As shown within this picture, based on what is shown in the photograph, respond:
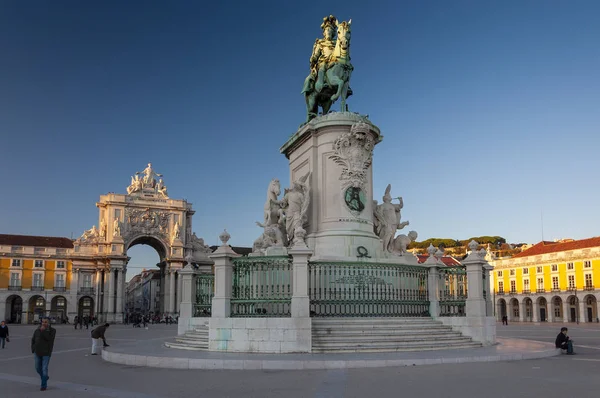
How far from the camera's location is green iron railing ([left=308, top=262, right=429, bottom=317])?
15.0 m

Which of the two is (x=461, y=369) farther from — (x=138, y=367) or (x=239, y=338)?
(x=138, y=367)

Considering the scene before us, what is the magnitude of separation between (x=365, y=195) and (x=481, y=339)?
5.25 meters

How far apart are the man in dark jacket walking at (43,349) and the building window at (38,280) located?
3076 inches

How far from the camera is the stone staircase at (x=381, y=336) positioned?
1359cm

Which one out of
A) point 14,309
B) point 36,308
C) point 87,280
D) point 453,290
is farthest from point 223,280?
point 14,309

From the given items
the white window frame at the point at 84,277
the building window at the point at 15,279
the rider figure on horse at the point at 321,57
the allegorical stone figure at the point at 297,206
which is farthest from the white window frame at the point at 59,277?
the allegorical stone figure at the point at 297,206

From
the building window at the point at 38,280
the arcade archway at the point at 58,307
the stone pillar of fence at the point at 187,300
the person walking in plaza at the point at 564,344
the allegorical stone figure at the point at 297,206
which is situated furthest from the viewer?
the arcade archway at the point at 58,307

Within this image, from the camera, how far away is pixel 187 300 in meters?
18.0

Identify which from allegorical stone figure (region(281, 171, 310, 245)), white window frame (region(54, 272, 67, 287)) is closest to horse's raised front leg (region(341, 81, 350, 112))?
allegorical stone figure (region(281, 171, 310, 245))

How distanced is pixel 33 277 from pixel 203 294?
72.2 m

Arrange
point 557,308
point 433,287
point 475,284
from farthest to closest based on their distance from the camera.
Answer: point 557,308, point 433,287, point 475,284

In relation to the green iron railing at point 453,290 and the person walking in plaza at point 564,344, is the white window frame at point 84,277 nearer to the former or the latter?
the green iron railing at point 453,290

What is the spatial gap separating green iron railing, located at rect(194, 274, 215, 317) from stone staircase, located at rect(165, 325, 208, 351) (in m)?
1.08

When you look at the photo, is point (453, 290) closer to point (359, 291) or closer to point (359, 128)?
point (359, 291)
